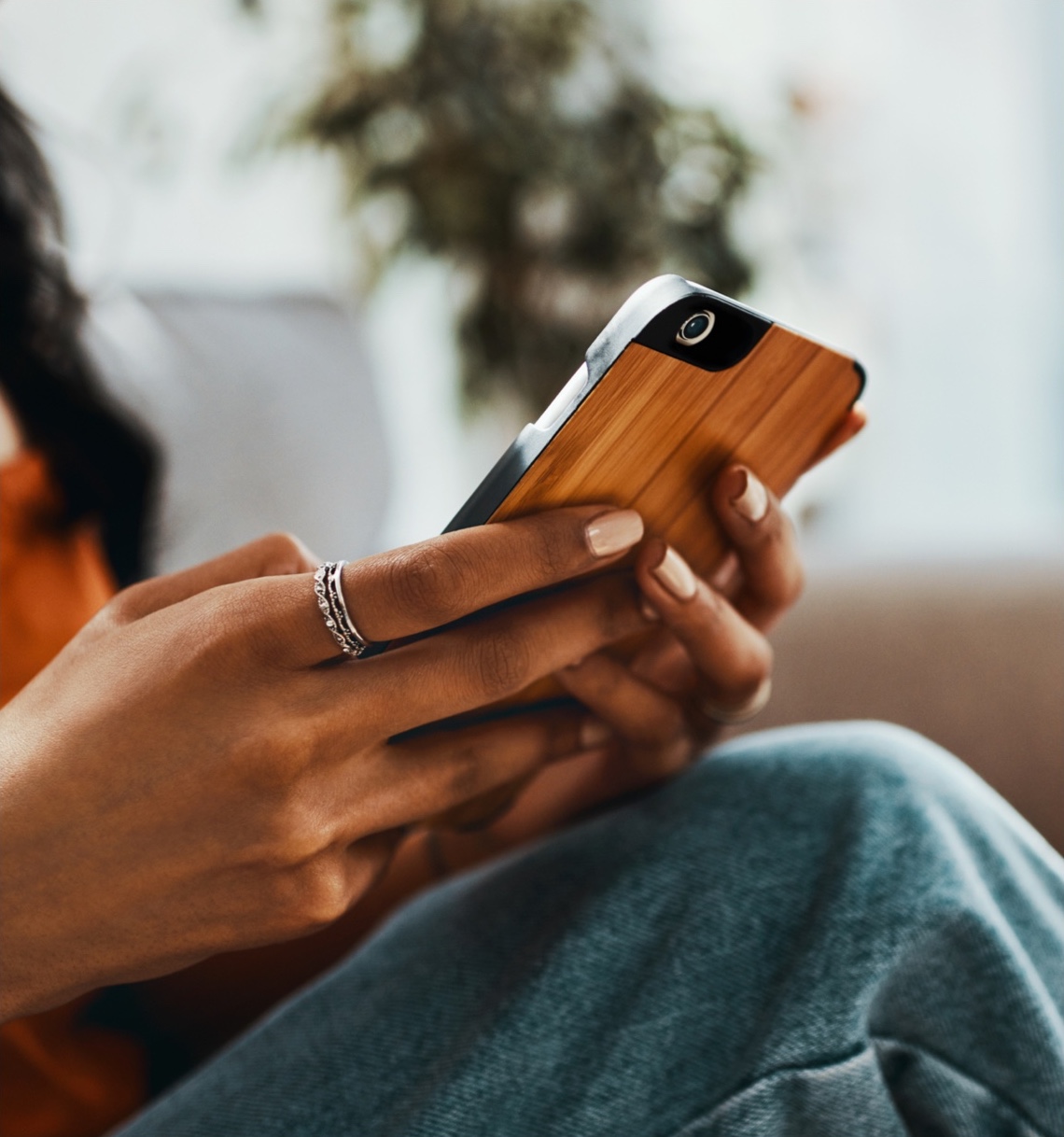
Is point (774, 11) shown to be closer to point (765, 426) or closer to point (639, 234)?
point (639, 234)

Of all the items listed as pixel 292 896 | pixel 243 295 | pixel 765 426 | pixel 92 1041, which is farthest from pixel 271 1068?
pixel 243 295

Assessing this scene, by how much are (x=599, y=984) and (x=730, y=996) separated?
0.17 ft

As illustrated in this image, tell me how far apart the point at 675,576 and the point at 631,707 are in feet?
0.27

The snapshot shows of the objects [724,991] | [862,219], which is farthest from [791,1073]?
[862,219]

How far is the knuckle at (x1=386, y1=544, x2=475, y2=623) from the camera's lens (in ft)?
1.05

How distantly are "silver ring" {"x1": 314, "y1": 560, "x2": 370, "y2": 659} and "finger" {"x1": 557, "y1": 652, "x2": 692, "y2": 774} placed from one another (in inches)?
5.7

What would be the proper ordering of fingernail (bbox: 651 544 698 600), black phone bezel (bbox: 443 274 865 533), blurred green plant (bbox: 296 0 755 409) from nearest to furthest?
black phone bezel (bbox: 443 274 865 533)
fingernail (bbox: 651 544 698 600)
blurred green plant (bbox: 296 0 755 409)

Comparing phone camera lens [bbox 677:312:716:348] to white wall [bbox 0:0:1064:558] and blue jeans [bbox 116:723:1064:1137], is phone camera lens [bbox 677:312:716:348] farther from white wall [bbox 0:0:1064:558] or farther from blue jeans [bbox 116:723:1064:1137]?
white wall [bbox 0:0:1064:558]

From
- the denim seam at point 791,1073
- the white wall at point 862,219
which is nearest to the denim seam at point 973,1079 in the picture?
the denim seam at point 791,1073

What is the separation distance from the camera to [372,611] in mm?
321

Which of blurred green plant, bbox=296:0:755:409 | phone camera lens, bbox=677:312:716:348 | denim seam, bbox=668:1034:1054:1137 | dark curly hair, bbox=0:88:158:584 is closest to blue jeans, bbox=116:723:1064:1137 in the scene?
denim seam, bbox=668:1034:1054:1137

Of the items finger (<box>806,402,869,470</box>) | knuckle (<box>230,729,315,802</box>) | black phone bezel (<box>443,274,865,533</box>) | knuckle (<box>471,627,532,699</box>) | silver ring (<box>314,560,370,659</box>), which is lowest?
knuckle (<box>230,729,315,802</box>)

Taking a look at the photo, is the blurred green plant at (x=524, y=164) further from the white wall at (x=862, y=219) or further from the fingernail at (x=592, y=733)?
the fingernail at (x=592, y=733)

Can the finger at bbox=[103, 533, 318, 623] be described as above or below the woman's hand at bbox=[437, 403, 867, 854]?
above
